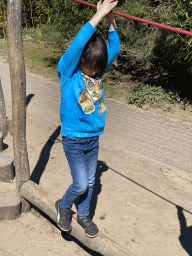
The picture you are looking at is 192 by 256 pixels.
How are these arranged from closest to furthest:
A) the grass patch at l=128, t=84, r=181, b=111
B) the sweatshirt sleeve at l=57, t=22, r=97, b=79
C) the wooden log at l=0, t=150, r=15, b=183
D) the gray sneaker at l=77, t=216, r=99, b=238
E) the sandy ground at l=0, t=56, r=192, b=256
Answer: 1. the sweatshirt sleeve at l=57, t=22, r=97, b=79
2. the gray sneaker at l=77, t=216, r=99, b=238
3. the sandy ground at l=0, t=56, r=192, b=256
4. the wooden log at l=0, t=150, r=15, b=183
5. the grass patch at l=128, t=84, r=181, b=111

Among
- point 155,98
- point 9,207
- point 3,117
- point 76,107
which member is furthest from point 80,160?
point 155,98

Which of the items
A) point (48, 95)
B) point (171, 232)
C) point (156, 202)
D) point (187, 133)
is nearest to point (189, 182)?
point (156, 202)

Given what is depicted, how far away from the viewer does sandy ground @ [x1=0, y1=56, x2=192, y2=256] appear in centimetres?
290

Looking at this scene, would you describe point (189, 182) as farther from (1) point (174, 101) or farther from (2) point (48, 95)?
(2) point (48, 95)

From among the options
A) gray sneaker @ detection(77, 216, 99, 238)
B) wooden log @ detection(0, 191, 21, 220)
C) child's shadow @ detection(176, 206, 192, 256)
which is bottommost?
child's shadow @ detection(176, 206, 192, 256)

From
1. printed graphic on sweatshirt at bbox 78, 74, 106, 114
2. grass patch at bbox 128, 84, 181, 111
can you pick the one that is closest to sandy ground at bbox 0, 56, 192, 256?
printed graphic on sweatshirt at bbox 78, 74, 106, 114

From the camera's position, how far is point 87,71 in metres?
2.31

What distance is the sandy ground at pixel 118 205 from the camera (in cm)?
290

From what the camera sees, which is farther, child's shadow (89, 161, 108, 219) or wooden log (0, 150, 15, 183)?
wooden log (0, 150, 15, 183)

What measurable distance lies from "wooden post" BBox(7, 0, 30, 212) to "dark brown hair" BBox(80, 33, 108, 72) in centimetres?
77

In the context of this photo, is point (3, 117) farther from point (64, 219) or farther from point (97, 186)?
point (64, 219)

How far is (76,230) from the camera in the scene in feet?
8.68

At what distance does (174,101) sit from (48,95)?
2.78 metres

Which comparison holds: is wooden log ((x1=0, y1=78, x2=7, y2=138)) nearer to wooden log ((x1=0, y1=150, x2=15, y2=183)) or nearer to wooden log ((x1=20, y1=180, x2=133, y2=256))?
wooden log ((x1=0, y1=150, x2=15, y2=183))
